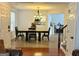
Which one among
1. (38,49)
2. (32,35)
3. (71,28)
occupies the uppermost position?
(71,28)

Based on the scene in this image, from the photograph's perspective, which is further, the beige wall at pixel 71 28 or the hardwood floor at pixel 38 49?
the hardwood floor at pixel 38 49

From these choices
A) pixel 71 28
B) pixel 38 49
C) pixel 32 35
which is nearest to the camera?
pixel 71 28

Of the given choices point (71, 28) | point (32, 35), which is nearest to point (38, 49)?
point (71, 28)

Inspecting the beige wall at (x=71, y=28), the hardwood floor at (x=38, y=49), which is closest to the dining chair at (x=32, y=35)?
the hardwood floor at (x=38, y=49)

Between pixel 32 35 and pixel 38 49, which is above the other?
pixel 32 35

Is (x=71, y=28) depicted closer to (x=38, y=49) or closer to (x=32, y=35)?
(x=38, y=49)

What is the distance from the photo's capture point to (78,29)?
11.7 ft

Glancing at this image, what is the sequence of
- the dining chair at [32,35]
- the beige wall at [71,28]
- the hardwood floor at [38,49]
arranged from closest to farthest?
the beige wall at [71,28] < the hardwood floor at [38,49] < the dining chair at [32,35]

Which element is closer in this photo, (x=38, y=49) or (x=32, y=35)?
(x=38, y=49)

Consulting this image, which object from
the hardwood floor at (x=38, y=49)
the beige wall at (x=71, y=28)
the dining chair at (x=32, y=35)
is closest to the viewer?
the beige wall at (x=71, y=28)

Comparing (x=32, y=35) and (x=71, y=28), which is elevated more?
(x=71, y=28)

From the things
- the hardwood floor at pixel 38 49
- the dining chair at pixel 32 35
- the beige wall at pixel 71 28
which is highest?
the beige wall at pixel 71 28

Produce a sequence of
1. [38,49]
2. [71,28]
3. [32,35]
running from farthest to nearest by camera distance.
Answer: [32,35] → [38,49] → [71,28]

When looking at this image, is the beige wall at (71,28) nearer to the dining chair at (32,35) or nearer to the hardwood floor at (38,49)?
the hardwood floor at (38,49)
